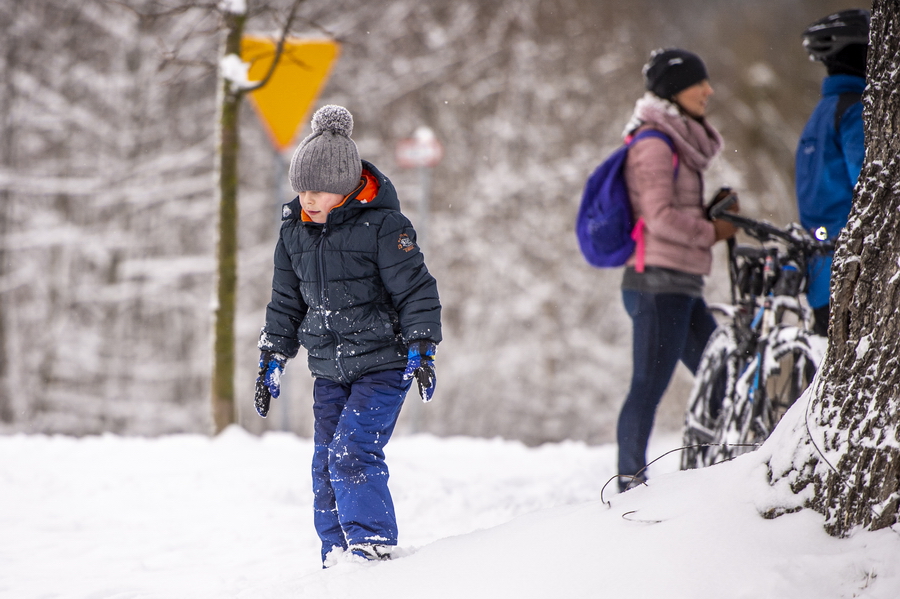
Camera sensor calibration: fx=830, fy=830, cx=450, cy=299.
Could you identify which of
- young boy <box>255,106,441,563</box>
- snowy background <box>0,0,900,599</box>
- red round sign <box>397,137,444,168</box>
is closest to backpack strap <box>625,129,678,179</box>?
young boy <box>255,106,441,563</box>

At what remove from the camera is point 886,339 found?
215 centimetres

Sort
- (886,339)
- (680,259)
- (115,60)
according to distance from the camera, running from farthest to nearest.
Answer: (115,60)
(680,259)
(886,339)

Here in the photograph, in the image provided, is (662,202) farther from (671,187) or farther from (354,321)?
(354,321)

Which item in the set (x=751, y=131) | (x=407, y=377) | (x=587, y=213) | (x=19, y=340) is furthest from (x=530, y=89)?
(x=407, y=377)

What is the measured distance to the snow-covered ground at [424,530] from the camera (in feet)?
6.70

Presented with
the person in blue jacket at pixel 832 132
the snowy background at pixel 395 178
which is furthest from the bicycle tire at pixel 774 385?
the snowy background at pixel 395 178

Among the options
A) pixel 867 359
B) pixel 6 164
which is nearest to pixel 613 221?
pixel 867 359

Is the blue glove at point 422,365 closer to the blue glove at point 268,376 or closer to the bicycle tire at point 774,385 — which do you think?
the blue glove at point 268,376

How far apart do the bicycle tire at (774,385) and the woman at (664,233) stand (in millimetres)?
427

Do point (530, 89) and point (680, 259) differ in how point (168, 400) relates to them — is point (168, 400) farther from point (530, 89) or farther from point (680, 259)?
point (680, 259)

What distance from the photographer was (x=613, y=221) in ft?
13.3

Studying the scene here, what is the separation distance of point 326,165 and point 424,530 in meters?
1.95

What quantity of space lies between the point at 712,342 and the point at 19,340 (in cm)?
1492

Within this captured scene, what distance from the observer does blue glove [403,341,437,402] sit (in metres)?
2.83
